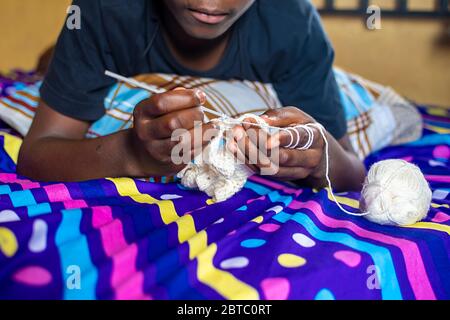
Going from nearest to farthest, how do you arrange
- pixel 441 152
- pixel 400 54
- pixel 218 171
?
pixel 218 171, pixel 441 152, pixel 400 54

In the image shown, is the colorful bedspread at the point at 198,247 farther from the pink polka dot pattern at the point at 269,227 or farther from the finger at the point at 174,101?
the finger at the point at 174,101

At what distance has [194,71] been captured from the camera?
1.17m

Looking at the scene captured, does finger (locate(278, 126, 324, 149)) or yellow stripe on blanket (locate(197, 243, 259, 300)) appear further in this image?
finger (locate(278, 126, 324, 149))

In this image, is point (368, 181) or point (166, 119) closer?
point (166, 119)

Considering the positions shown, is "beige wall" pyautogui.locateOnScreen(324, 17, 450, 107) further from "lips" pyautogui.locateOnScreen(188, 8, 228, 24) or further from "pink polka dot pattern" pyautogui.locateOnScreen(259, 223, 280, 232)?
"pink polka dot pattern" pyautogui.locateOnScreen(259, 223, 280, 232)

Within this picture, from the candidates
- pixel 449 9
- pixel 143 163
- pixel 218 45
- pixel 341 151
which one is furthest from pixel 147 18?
pixel 449 9

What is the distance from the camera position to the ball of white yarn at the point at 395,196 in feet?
2.66

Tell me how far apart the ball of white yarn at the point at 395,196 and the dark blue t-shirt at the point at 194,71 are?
30 centimetres

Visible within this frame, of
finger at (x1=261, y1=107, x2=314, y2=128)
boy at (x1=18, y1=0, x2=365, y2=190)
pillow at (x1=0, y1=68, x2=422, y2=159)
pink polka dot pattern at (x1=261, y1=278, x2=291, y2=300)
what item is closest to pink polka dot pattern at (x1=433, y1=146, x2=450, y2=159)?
pillow at (x1=0, y1=68, x2=422, y2=159)

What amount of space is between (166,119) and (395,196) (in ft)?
1.21

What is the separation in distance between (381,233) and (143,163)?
1.28ft

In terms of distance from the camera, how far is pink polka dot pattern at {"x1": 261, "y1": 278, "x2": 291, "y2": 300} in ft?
2.01

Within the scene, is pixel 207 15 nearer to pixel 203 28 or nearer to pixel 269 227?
pixel 203 28

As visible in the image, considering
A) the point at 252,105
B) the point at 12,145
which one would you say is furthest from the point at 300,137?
the point at 12,145
